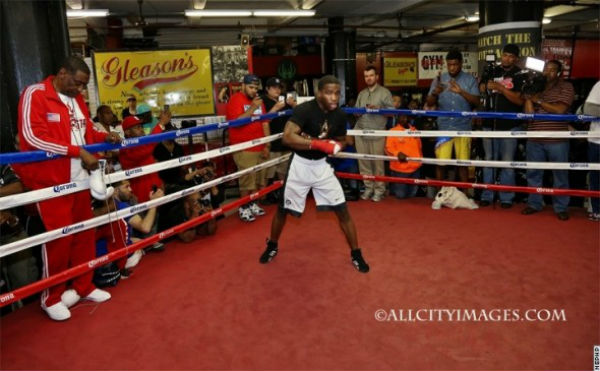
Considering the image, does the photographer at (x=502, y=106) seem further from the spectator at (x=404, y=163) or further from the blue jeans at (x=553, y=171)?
the spectator at (x=404, y=163)

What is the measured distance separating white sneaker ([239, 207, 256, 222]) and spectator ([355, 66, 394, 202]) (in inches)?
66.8

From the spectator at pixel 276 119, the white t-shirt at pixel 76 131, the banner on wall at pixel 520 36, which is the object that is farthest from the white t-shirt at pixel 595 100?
the white t-shirt at pixel 76 131

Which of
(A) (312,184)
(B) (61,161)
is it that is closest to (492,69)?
(A) (312,184)

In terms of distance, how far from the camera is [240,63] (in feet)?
28.1

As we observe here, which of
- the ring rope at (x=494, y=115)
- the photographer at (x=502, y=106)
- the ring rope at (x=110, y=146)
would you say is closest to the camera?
the ring rope at (x=110, y=146)

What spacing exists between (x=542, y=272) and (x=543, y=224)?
4.67ft

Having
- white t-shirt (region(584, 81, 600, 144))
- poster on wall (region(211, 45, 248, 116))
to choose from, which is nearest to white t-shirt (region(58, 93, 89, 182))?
white t-shirt (region(584, 81, 600, 144))

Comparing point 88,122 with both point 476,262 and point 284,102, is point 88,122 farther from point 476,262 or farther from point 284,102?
point 476,262

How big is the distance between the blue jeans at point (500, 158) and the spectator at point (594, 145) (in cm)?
79

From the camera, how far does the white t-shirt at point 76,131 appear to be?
10.9 feet

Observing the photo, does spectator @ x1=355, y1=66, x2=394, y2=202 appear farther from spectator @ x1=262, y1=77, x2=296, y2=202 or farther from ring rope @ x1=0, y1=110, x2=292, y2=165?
ring rope @ x1=0, y1=110, x2=292, y2=165

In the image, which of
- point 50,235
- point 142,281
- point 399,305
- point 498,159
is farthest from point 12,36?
point 498,159

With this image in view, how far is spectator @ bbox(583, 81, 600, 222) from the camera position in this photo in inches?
193

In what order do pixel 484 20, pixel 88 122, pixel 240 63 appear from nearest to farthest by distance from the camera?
pixel 88 122 → pixel 484 20 → pixel 240 63
